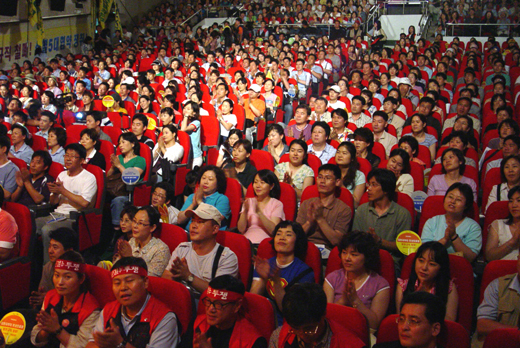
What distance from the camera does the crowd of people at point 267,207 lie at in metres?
2.12

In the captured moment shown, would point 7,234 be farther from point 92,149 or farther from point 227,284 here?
point 92,149

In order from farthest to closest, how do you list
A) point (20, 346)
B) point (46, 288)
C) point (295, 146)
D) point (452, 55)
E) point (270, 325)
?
point (452, 55) < point (295, 146) < point (46, 288) < point (20, 346) < point (270, 325)

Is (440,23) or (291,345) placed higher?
(440,23)

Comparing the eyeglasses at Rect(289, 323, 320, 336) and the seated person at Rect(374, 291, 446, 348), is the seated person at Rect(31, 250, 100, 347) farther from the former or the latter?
the seated person at Rect(374, 291, 446, 348)

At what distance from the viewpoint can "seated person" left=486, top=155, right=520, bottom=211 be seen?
340 cm

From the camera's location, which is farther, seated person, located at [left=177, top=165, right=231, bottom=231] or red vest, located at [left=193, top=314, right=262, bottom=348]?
seated person, located at [left=177, top=165, right=231, bottom=231]

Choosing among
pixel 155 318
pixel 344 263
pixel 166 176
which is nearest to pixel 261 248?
pixel 344 263

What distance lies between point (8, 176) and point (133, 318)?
2.22 metres

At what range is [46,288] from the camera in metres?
2.65

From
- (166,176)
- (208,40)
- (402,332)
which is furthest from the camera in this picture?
(208,40)

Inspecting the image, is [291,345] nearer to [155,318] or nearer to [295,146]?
[155,318]

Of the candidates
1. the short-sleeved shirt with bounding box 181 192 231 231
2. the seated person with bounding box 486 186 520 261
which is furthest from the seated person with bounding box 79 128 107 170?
the seated person with bounding box 486 186 520 261

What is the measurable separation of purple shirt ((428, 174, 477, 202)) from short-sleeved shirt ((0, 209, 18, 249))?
2948 mm

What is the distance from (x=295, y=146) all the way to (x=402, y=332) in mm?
2302
